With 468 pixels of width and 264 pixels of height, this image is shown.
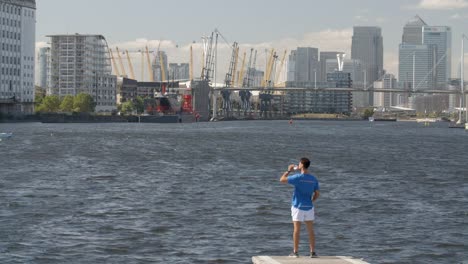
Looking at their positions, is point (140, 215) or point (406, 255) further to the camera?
point (140, 215)

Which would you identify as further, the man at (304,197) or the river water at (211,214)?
the river water at (211,214)

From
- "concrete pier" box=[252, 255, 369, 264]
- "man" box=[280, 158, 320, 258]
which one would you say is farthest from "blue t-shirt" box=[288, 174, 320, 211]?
"concrete pier" box=[252, 255, 369, 264]

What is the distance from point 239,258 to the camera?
2900cm

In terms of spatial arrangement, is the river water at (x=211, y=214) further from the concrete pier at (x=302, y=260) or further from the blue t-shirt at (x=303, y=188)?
the concrete pier at (x=302, y=260)

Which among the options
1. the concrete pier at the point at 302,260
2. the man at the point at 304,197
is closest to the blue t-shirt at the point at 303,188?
the man at the point at 304,197

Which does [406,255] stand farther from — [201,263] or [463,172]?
[463,172]

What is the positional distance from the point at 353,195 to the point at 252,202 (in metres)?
6.94

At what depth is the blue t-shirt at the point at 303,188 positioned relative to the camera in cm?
2436

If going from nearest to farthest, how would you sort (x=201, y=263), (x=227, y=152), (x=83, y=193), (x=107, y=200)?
1. (x=201, y=263)
2. (x=107, y=200)
3. (x=83, y=193)
4. (x=227, y=152)

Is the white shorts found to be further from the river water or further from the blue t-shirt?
the river water

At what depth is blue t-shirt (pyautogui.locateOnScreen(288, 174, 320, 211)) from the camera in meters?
24.4

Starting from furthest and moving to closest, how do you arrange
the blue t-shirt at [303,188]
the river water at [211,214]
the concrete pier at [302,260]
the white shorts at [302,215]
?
the river water at [211,214]
the white shorts at [302,215]
the blue t-shirt at [303,188]
the concrete pier at [302,260]

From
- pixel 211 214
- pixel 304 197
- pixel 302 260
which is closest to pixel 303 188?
pixel 304 197

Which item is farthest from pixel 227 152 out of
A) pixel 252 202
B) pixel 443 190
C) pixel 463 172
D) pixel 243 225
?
pixel 243 225
